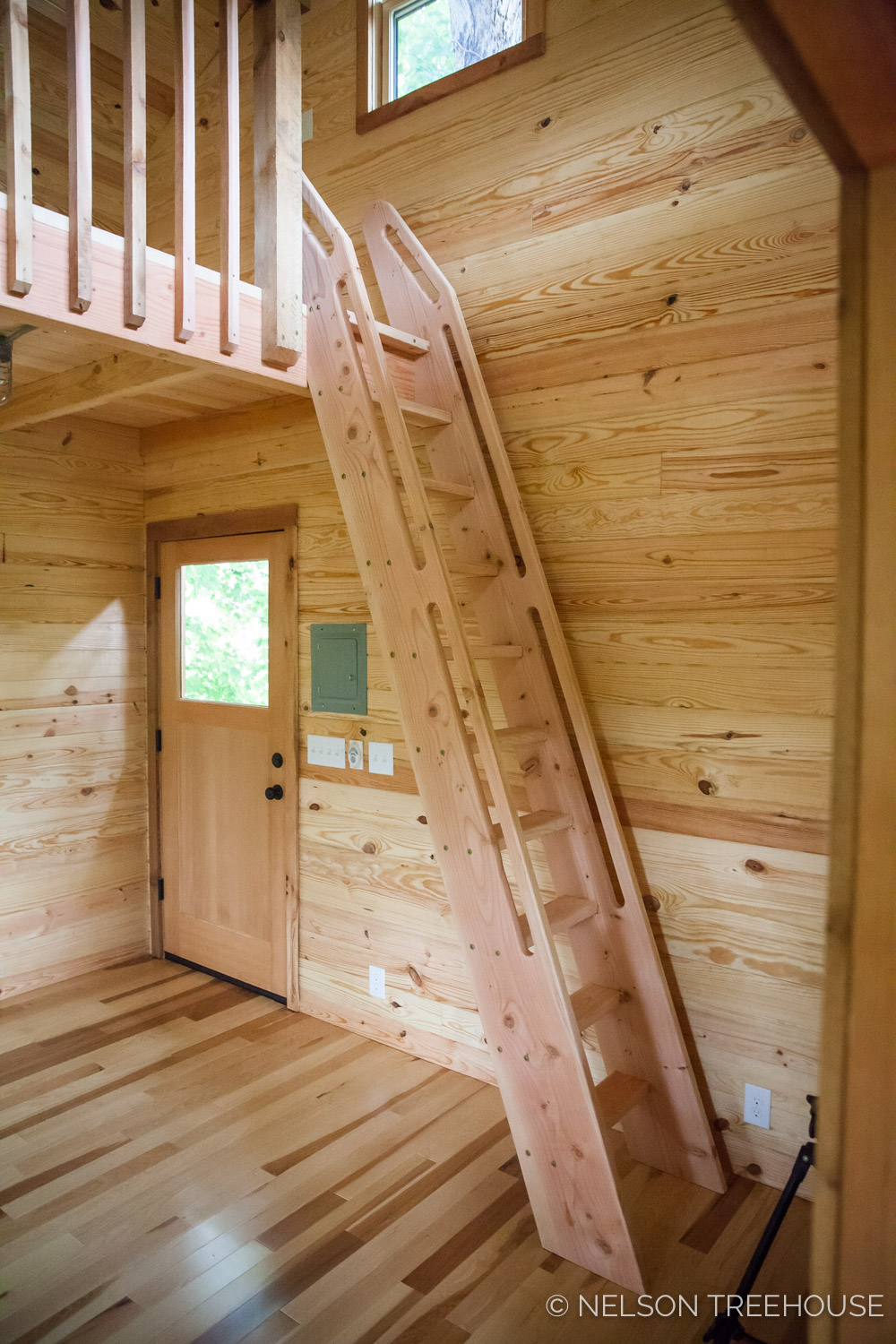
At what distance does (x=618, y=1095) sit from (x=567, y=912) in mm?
505

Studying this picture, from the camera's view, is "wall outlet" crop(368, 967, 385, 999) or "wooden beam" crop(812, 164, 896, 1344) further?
"wall outlet" crop(368, 967, 385, 999)

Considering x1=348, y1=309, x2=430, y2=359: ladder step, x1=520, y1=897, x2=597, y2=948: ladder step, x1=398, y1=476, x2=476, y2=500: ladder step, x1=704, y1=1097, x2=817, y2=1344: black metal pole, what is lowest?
x1=704, y1=1097, x2=817, y2=1344: black metal pole

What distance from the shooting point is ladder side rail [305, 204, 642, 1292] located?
80.5 inches

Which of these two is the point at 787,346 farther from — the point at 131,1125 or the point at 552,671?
the point at 131,1125

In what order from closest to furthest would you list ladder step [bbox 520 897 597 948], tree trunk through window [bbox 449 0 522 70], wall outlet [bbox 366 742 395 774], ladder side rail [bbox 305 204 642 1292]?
ladder side rail [bbox 305 204 642 1292] < ladder step [bbox 520 897 597 948] < tree trunk through window [bbox 449 0 522 70] < wall outlet [bbox 366 742 395 774]

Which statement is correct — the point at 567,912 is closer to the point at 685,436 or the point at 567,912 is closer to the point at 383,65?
the point at 685,436

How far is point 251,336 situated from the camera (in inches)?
89.0

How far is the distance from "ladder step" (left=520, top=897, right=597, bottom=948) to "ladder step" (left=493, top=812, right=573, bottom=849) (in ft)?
0.65

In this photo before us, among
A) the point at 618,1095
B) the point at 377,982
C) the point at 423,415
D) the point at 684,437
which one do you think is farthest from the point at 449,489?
the point at 377,982

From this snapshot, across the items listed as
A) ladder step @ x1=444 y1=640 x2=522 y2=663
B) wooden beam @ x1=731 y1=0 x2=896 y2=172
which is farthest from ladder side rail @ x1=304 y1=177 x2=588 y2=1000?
wooden beam @ x1=731 y1=0 x2=896 y2=172

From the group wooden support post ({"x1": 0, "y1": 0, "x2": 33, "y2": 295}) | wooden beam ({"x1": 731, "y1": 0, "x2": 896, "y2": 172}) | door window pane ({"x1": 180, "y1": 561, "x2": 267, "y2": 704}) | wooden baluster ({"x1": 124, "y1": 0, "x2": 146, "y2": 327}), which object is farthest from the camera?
door window pane ({"x1": 180, "y1": 561, "x2": 267, "y2": 704})

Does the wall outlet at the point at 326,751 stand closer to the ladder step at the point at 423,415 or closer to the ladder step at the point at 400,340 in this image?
the ladder step at the point at 423,415

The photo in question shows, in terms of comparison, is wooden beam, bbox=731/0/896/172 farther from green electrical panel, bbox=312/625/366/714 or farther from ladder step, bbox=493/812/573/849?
green electrical panel, bbox=312/625/366/714

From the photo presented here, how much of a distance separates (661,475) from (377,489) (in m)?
0.82
